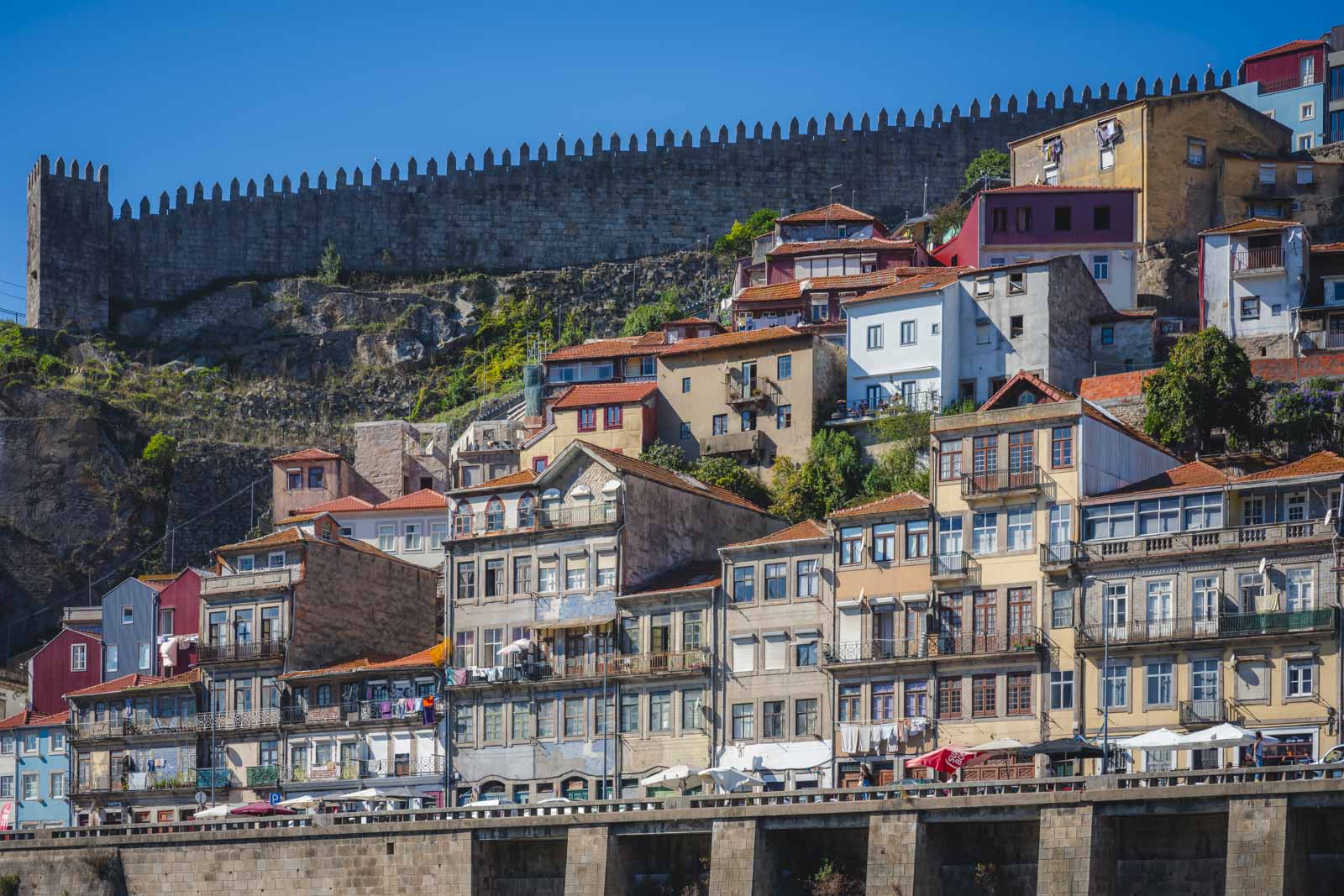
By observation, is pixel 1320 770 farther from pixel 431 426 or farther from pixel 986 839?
pixel 431 426

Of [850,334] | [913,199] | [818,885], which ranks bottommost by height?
[818,885]

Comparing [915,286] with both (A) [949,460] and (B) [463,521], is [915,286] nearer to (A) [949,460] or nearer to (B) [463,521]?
(A) [949,460]

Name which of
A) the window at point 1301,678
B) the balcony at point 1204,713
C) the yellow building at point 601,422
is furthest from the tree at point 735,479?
the window at point 1301,678

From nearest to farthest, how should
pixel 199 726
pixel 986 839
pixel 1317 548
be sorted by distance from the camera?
pixel 986 839 → pixel 1317 548 → pixel 199 726

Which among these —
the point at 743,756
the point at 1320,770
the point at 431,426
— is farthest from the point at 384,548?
the point at 1320,770

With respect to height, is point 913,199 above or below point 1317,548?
above

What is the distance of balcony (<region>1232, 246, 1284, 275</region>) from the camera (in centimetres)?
8338

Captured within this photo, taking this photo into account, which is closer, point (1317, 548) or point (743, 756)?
point (1317, 548)

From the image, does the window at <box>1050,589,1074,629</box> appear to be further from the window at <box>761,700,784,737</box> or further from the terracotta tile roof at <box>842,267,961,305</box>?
the terracotta tile roof at <box>842,267,961,305</box>

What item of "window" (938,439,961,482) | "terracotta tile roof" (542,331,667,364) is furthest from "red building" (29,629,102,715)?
"window" (938,439,961,482)

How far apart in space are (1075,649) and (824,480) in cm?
1950

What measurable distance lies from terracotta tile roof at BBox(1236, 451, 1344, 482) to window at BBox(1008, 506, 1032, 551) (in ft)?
17.9

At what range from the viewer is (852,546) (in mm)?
65500

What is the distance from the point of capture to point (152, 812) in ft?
230
